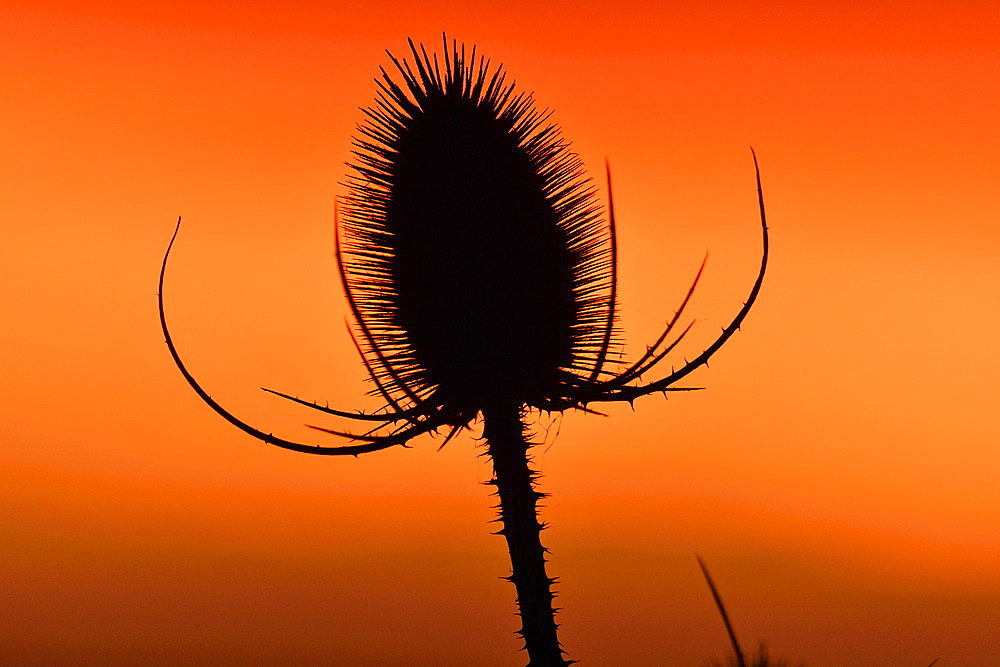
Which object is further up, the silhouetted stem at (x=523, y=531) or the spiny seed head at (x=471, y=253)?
the spiny seed head at (x=471, y=253)

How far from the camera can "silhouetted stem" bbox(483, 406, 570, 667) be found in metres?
4.17

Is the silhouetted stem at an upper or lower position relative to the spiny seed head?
lower

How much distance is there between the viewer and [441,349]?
15.3 feet

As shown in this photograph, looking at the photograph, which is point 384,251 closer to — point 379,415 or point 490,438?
point 379,415

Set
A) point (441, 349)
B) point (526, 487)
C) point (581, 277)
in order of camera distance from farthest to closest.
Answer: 1. point (581, 277)
2. point (441, 349)
3. point (526, 487)

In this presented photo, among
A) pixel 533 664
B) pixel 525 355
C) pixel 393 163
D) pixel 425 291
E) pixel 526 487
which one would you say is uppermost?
pixel 393 163

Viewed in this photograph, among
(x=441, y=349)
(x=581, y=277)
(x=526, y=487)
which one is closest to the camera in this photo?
(x=526, y=487)

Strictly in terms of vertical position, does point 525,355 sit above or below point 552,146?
below

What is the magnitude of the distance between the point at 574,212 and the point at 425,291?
3.13 feet

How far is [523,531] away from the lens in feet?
14.1

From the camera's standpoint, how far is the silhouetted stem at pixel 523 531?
164 inches

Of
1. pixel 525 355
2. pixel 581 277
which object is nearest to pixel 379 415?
pixel 525 355

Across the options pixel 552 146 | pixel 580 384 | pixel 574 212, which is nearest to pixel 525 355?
pixel 580 384

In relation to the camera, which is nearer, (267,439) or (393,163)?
(267,439)
